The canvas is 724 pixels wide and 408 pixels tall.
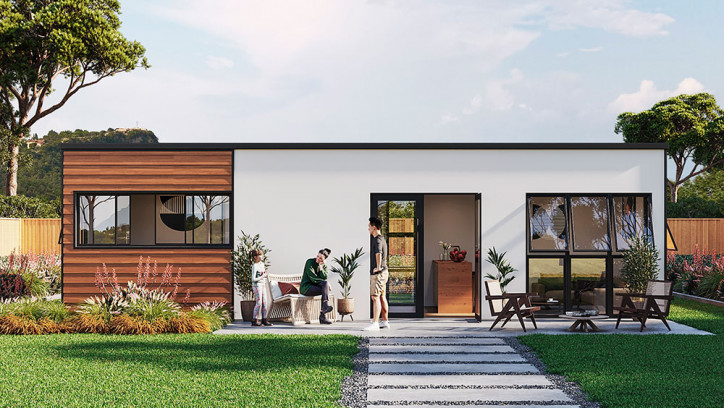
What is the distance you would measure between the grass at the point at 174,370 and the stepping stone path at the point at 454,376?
436 mm

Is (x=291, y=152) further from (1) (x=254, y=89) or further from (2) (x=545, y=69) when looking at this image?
(2) (x=545, y=69)

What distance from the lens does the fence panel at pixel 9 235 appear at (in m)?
19.7

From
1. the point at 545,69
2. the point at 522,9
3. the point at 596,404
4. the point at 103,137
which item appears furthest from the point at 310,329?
the point at 103,137

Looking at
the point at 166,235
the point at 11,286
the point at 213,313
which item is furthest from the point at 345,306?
the point at 11,286

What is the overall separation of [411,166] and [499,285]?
2.51 m

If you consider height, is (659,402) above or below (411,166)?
below

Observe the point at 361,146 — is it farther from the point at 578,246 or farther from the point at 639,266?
the point at 639,266

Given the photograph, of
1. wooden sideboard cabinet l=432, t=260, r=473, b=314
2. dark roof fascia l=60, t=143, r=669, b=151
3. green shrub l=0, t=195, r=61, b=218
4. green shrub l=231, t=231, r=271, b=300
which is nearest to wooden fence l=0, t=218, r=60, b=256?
green shrub l=0, t=195, r=61, b=218

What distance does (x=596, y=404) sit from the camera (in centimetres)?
542

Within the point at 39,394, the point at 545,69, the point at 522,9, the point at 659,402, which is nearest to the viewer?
the point at 659,402

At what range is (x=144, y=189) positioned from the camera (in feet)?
36.7

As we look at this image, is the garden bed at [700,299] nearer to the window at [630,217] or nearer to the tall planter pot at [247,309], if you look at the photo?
the window at [630,217]

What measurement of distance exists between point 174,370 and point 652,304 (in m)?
6.81

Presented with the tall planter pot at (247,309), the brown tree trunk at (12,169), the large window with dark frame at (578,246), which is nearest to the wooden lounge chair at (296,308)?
the tall planter pot at (247,309)
